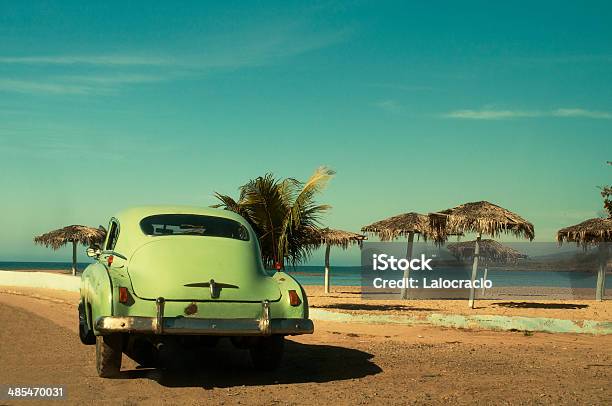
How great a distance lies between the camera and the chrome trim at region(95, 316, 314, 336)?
700cm

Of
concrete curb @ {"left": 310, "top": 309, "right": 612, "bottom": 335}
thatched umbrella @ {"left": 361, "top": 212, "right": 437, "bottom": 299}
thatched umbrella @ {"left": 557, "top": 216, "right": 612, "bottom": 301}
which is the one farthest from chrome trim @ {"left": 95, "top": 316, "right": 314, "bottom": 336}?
thatched umbrella @ {"left": 557, "top": 216, "right": 612, "bottom": 301}

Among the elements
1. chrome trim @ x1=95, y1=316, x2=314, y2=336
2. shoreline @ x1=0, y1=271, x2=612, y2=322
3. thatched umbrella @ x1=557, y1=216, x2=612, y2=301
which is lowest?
shoreline @ x1=0, y1=271, x2=612, y2=322

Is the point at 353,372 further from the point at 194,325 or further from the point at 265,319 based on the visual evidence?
the point at 194,325

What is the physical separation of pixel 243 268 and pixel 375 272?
17860 millimetres

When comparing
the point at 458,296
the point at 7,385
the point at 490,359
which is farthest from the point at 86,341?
the point at 458,296

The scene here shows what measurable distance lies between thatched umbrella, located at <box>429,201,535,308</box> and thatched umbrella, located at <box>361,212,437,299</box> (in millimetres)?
2996

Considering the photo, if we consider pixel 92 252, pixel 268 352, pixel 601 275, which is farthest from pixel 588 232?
pixel 92 252

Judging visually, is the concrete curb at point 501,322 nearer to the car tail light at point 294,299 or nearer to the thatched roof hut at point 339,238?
the car tail light at point 294,299

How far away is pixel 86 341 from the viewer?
34.8 feet

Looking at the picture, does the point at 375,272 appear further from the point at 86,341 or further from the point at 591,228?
the point at 86,341

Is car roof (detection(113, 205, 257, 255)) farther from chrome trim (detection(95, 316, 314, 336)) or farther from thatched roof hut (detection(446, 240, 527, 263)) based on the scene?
thatched roof hut (detection(446, 240, 527, 263))

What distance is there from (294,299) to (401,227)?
18.3 m

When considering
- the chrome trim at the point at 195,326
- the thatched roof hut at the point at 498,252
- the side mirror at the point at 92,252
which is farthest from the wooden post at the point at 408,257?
the chrome trim at the point at 195,326

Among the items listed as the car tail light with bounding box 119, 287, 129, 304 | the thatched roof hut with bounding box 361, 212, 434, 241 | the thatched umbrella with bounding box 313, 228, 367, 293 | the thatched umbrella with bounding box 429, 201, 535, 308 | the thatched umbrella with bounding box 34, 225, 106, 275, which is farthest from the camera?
the thatched umbrella with bounding box 34, 225, 106, 275
